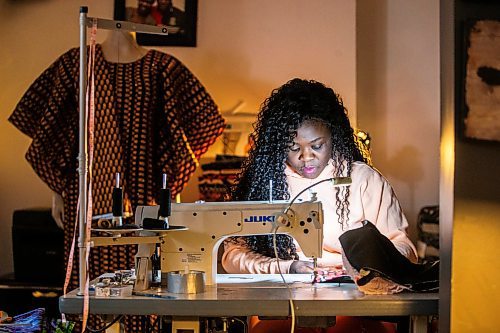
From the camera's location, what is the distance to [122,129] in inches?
137

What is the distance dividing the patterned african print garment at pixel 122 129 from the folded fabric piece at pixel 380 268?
5.00 ft

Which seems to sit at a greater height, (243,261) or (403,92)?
(403,92)

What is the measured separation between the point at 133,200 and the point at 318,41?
128cm

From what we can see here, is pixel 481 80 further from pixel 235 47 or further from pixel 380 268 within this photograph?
pixel 235 47

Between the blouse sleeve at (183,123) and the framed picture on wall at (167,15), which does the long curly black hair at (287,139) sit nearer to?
the blouse sleeve at (183,123)

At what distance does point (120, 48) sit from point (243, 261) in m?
1.26

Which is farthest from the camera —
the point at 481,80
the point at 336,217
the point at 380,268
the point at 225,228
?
the point at 336,217

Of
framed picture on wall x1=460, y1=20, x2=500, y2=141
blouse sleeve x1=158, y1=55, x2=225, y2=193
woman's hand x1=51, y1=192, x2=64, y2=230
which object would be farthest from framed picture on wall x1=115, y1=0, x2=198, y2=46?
framed picture on wall x1=460, y1=20, x2=500, y2=141

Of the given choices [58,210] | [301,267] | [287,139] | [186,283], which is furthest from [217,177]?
[186,283]

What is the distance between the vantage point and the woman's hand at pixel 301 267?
97.9 inches

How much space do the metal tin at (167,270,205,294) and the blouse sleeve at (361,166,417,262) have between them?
2.56ft

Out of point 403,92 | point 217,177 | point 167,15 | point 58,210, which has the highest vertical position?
point 167,15

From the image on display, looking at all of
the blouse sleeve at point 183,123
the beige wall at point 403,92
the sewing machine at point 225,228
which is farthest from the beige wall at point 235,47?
the sewing machine at point 225,228

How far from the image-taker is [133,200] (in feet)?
11.4
